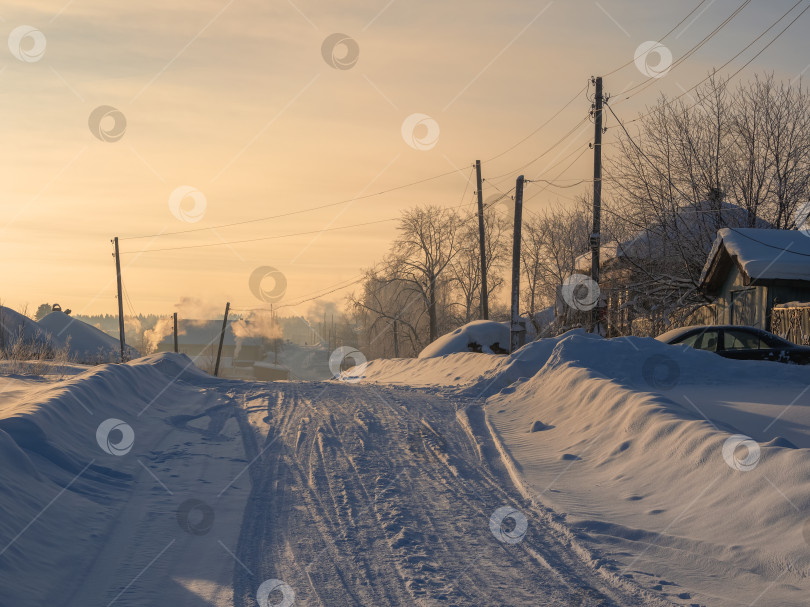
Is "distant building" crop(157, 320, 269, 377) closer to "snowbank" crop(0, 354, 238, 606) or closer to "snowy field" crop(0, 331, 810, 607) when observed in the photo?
"snowbank" crop(0, 354, 238, 606)

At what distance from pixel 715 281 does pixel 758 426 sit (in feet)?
60.9

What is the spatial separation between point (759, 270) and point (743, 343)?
5.27 meters

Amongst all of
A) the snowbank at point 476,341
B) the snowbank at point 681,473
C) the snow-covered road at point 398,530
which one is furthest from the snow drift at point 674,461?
the snowbank at point 476,341

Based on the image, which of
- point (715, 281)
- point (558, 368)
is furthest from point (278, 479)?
point (715, 281)

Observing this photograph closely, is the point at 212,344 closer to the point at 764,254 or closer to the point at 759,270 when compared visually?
the point at 764,254

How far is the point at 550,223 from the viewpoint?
62188 millimetres

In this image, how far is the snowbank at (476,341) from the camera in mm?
32469

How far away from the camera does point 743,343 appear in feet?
64.1

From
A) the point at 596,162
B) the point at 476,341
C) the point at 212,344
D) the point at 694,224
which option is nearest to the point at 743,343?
the point at 596,162

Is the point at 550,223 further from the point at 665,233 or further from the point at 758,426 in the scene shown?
the point at 758,426

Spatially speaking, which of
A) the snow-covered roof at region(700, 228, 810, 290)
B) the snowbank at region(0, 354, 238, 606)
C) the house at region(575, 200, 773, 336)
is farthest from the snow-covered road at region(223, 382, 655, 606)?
the house at region(575, 200, 773, 336)

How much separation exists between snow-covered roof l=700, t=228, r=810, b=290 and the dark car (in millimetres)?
4991

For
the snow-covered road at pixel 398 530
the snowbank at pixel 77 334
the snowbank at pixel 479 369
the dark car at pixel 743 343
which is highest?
the snowbank at pixel 77 334

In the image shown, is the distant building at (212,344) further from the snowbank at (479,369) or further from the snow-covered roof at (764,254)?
the snow-covered roof at (764,254)
